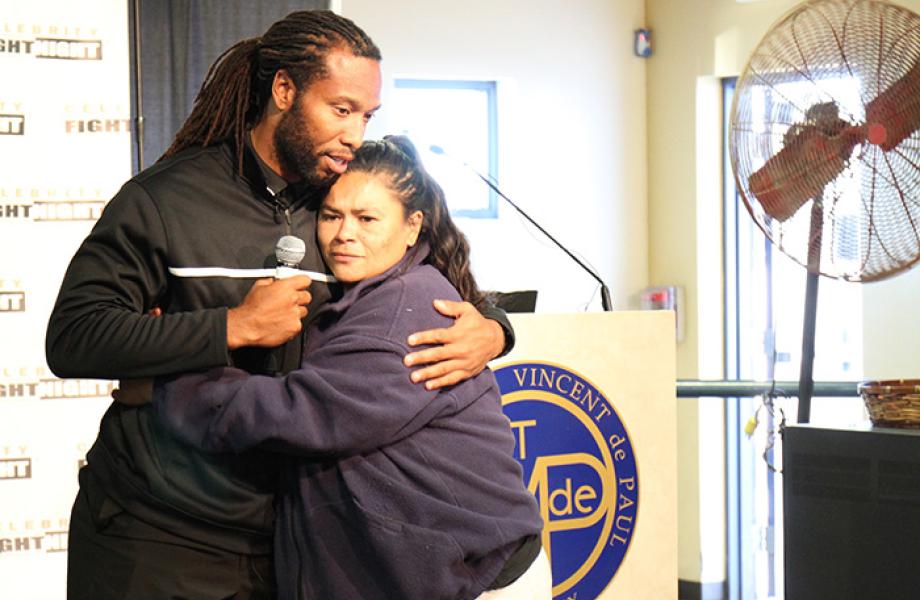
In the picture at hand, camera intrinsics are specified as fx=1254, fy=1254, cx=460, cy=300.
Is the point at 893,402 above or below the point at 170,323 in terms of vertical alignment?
below

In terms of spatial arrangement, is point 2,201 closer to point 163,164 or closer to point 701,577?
point 163,164

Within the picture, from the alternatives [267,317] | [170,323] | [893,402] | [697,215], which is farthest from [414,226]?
[697,215]

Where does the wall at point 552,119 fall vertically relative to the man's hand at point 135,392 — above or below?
above

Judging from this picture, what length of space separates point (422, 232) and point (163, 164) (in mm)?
440

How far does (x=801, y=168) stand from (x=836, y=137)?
4.6 inches

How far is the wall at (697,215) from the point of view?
287 inches

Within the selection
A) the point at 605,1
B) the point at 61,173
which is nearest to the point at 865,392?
the point at 61,173

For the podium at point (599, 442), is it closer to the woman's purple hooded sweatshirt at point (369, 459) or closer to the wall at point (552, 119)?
the woman's purple hooded sweatshirt at point (369, 459)

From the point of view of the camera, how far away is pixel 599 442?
9.82 feet

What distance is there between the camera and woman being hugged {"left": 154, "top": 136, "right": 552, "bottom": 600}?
1.83 meters

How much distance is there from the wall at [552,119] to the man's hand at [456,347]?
200 inches

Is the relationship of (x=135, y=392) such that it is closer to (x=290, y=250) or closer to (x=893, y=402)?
(x=290, y=250)

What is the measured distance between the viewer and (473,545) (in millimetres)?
1892

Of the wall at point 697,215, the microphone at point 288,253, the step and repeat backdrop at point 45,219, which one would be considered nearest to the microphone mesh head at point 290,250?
the microphone at point 288,253
